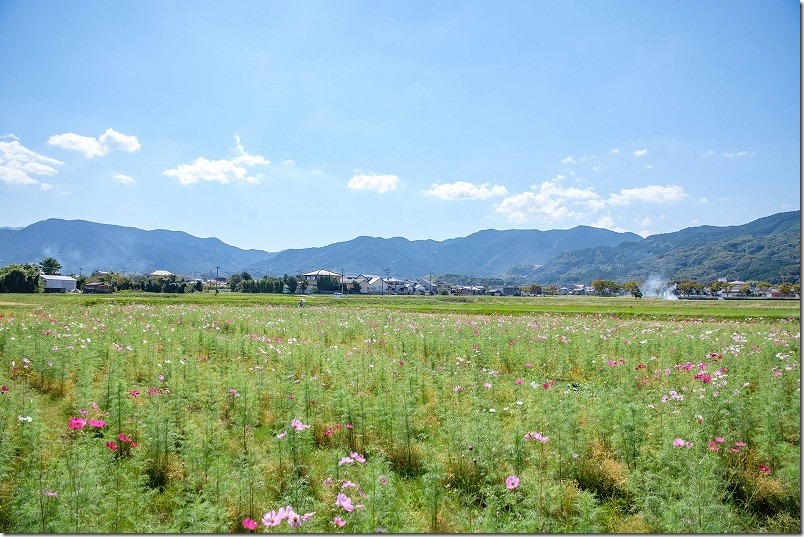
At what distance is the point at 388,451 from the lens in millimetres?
5254

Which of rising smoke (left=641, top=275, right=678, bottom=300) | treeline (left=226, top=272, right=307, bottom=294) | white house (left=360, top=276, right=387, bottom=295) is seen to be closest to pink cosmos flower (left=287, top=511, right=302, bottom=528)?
treeline (left=226, top=272, right=307, bottom=294)

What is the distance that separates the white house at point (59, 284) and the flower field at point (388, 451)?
1842 inches

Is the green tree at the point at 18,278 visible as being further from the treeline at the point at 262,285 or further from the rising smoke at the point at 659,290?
the rising smoke at the point at 659,290

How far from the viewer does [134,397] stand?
22.2ft

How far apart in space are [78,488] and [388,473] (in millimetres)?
2703

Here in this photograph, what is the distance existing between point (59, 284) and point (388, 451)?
57464 millimetres

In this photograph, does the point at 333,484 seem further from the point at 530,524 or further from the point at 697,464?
the point at 697,464

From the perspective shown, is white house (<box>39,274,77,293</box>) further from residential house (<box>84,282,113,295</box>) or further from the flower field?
the flower field

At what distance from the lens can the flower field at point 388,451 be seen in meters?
3.54

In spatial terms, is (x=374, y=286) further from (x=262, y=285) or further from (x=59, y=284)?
(x=59, y=284)

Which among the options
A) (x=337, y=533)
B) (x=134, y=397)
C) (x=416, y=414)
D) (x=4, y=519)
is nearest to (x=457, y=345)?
(x=416, y=414)

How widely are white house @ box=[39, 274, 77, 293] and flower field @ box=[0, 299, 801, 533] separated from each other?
154 feet

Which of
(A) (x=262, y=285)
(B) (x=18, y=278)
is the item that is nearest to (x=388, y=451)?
(B) (x=18, y=278)

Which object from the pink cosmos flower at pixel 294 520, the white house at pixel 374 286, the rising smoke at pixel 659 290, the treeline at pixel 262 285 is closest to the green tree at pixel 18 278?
the pink cosmos flower at pixel 294 520
